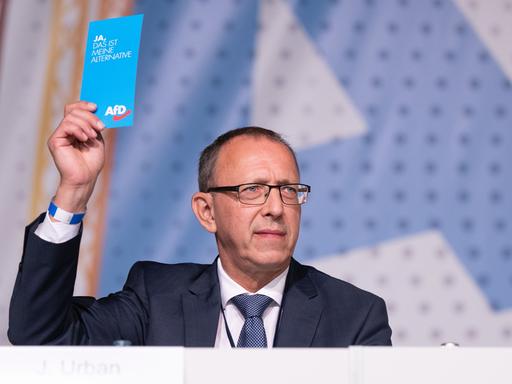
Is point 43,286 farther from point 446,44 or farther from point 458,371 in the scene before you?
point 446,44

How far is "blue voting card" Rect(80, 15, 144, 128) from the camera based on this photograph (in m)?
1.54

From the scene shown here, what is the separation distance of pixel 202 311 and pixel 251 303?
0.35 feet

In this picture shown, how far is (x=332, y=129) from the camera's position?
2852 mm

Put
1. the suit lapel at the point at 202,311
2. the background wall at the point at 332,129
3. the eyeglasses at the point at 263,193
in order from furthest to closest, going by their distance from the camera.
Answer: the background wall at the point at 332,129, the eyeglasses at the point at 263,193, the suit lapel at the point at 202,311

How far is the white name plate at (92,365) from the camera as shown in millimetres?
1215

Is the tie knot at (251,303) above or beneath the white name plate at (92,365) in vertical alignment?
above

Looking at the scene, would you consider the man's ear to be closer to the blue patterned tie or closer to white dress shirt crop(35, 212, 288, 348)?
white dress shirt crop(35, 212, 288, 348)

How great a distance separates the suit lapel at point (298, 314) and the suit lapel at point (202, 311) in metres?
0.14

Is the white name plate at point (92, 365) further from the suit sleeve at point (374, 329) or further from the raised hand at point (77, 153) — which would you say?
the suit sleeve at point (374, 329)

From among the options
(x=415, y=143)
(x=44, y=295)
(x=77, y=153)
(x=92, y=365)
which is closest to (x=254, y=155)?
(x=77, y=153)

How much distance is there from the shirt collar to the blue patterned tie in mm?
26

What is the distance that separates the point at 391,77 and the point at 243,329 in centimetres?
133

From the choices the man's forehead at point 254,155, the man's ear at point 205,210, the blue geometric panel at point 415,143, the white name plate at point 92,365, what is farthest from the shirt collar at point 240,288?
the blue geometric panel at point 415,143

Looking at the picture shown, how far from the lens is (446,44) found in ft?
9.52
